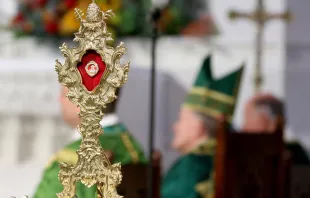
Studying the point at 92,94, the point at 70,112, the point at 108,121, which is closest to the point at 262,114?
the point at 108,121

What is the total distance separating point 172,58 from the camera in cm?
792

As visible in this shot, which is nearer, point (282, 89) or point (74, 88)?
point (74, 88)

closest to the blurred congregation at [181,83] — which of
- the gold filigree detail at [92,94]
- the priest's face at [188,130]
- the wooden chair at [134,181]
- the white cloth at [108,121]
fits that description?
the priest's face at [188,130]

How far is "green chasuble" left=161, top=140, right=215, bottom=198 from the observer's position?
529cm

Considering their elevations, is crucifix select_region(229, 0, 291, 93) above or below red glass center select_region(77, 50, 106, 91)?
above

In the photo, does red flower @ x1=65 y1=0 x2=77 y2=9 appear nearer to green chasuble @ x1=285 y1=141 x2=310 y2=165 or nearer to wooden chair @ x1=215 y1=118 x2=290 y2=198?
green chasuble @ x1=285 y1=141 x2=310 y2=165

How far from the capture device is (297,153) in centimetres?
717

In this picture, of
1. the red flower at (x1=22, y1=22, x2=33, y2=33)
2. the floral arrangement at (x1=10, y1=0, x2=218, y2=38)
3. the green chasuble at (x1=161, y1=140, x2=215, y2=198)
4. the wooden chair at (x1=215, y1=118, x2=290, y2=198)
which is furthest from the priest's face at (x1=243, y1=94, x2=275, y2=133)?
the red flower at (x1=22, y1=22, x2=33, y2=33)

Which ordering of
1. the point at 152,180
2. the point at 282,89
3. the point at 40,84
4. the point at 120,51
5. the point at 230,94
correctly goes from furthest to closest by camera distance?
1. the point at 282,89
2. the point at 40,84
3. the point at 230,94
4. the point at 152,180
5. the point at 120,51

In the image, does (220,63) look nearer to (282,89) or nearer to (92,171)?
(282,89)

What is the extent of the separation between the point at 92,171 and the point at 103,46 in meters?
0.33

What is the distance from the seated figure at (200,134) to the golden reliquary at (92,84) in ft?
7.64

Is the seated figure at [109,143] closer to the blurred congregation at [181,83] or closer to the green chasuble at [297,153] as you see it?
the blurred congregation at [181,83]

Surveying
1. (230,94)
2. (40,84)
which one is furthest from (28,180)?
(40,84)
